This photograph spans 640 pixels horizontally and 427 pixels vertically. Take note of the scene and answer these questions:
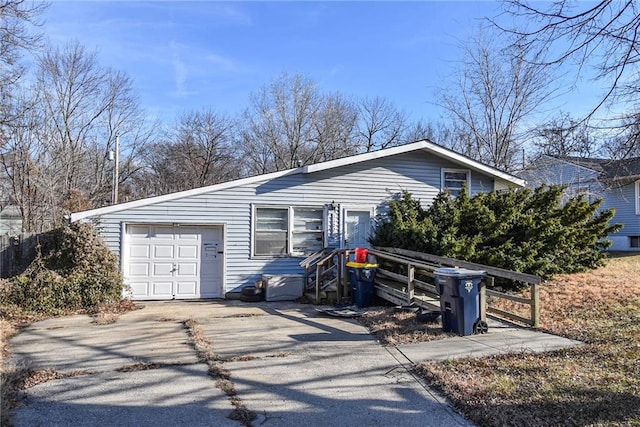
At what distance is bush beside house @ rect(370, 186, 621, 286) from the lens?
33.1 feet

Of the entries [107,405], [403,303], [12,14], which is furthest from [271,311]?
[12,14]

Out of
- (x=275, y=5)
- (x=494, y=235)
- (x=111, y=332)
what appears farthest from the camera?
(x=275, y=5)

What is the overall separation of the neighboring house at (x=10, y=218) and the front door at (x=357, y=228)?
50.3ft

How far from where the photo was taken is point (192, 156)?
31.1 meters

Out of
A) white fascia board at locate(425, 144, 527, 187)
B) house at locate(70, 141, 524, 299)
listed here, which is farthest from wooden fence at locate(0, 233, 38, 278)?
white fascia board at locate(425, 144, 527, 187)

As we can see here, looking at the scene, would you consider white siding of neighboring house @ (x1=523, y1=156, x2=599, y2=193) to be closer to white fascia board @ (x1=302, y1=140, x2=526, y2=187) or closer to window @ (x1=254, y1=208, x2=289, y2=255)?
white fascia board @ (x1=302, y1=140, x2=526, y2=187)

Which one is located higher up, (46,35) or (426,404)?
(46,35)

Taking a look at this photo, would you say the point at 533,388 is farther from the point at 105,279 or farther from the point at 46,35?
the point at 46,35

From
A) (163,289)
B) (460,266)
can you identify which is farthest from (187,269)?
(460,266)

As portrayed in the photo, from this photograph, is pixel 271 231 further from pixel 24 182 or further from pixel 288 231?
pixel 24 182

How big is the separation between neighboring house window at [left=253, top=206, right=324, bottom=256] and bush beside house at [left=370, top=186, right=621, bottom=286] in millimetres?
1640

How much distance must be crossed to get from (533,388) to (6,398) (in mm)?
5122

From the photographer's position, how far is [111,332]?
739 cm

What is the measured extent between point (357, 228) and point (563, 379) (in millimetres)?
8414
